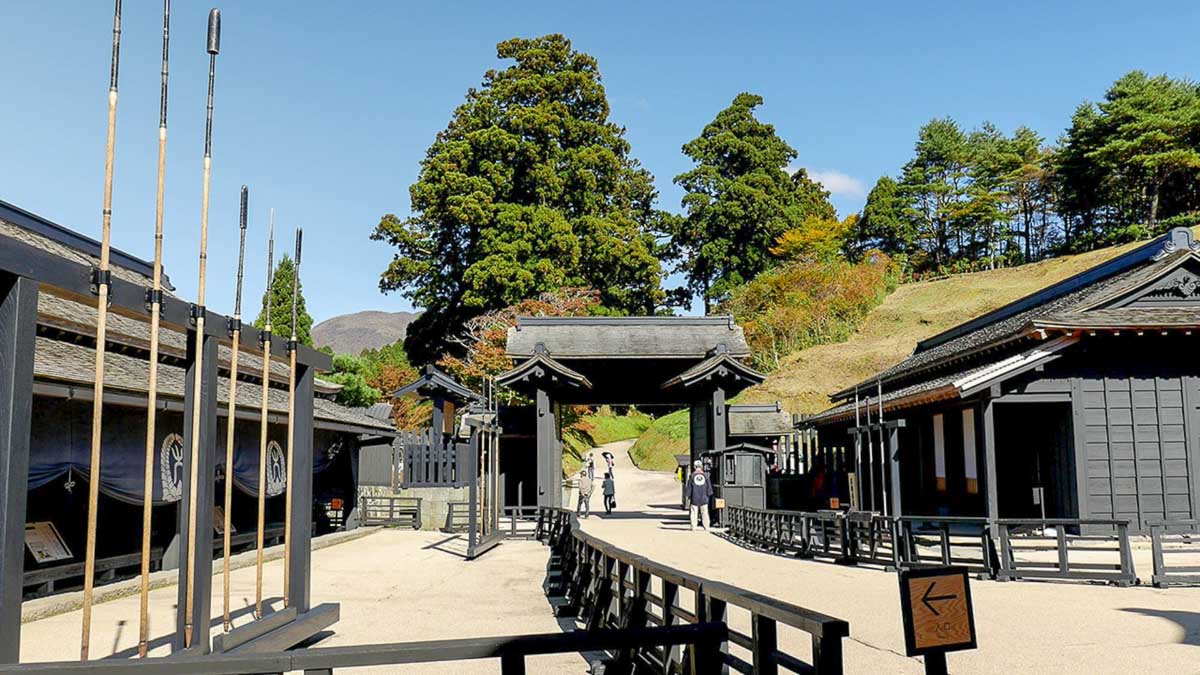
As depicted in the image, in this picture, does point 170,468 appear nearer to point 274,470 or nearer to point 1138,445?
point 274,470

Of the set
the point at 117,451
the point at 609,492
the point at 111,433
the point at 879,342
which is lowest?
the point at 609,492

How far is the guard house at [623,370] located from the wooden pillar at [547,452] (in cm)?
Result: 3

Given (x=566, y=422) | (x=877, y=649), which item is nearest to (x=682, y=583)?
(x=877, y=649)

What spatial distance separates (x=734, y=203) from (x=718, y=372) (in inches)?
1427

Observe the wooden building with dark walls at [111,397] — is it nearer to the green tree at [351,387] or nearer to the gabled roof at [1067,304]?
the gabled roof at [1067,304]

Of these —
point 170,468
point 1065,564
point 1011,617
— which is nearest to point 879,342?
point 1065,564

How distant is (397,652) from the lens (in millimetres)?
4254

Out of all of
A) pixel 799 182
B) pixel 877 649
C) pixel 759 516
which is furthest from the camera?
pixel 799 182

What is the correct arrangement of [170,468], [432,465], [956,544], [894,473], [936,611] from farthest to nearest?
1. [432,465]
2. [894,473]
3. [956,544]
4. [170,468]
5. [936,611]

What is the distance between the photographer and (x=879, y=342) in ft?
167

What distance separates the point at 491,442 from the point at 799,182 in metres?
49.6

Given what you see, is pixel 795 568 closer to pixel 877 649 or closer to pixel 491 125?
pixel 877 649

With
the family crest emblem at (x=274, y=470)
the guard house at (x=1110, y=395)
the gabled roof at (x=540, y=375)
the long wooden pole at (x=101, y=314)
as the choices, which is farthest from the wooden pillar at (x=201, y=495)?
the gabled roof at (x=540, y=375)

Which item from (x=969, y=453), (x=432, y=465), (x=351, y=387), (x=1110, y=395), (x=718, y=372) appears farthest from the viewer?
(x=351, y=387)
